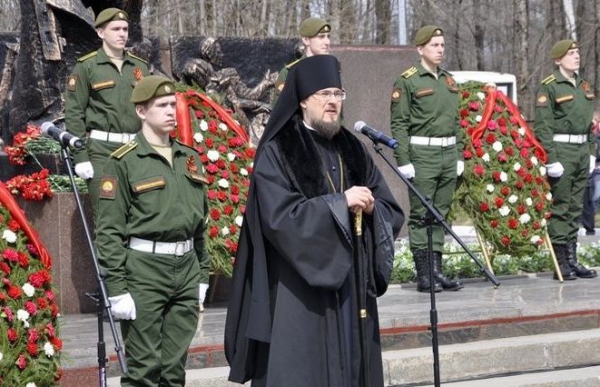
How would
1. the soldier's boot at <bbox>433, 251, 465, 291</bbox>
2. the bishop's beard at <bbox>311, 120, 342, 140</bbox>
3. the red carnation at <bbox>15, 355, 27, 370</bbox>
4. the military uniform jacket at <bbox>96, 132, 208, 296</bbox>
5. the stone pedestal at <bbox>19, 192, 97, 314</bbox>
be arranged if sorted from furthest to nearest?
the soldier's boot at <bbox>433, 251, 465, 291</bbox>, the stone pedestal at <bbox>19, 192, 97, 314</bbox>, the military uniform jacket at <bbox>96, 132, 208, 296</bbox>, the red carnation at <bbox>15, 355, 27, 370</bbox>, the bishop's beard at <bbox>311, 120, 342, 140</bbox>

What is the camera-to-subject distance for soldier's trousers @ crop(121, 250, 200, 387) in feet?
21.7

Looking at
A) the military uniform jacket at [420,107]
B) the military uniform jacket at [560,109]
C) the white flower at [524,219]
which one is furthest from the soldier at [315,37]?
the white flower at [524,219]

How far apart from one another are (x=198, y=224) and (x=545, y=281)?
18.6 ft

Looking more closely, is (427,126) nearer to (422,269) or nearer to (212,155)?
(422,269)

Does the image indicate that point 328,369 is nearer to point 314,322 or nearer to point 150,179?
point 314,322

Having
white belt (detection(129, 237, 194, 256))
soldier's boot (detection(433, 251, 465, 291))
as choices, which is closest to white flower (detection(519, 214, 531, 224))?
soldier's boot (detection(433, 251, 465, 291))

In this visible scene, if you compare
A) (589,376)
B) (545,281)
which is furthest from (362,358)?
(545,281)

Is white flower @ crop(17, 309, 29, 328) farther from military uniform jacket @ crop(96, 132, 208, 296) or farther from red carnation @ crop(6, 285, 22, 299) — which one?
military uniform jacket @ crop(96, 132, 208, 296)

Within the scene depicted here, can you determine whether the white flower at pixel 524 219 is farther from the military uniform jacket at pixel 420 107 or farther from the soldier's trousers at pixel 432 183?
the military uniform jacket at pixel 420 107

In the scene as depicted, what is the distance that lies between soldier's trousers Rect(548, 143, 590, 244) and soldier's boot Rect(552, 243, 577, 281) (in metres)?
0.12

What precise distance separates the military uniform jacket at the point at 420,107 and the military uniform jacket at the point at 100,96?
235 centimetres

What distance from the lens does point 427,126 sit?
1059cm

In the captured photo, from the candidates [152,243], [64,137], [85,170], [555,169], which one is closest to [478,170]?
[555,169]

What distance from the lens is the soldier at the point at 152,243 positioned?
6586mm
